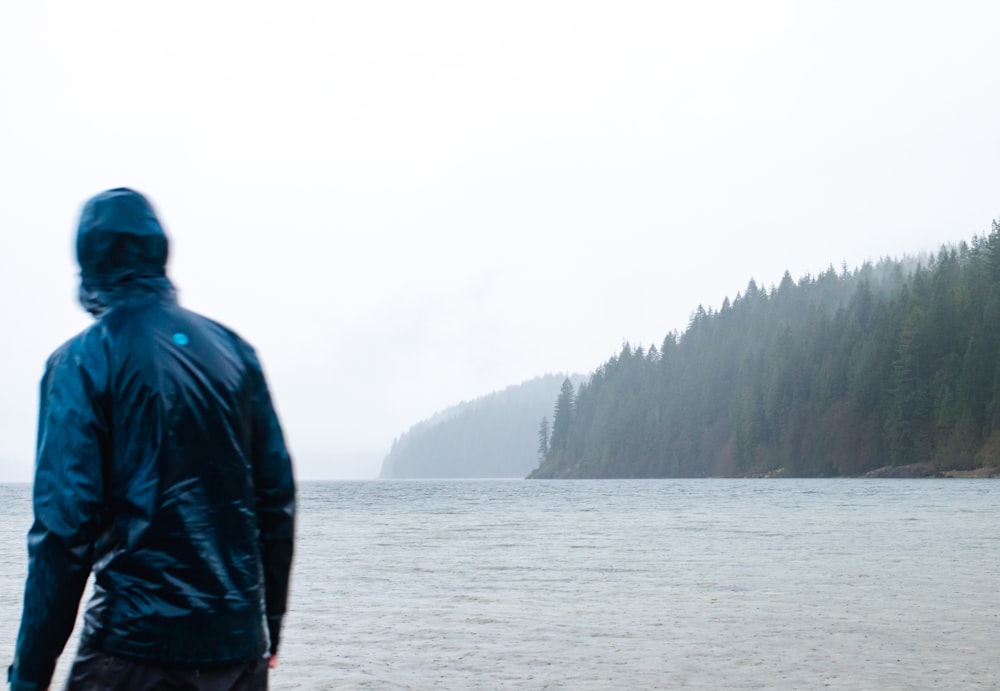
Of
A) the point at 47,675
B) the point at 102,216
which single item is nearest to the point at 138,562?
the point at 47,675

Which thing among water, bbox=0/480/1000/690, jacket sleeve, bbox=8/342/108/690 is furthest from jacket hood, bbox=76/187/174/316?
water, bbox=0/480/1000/690

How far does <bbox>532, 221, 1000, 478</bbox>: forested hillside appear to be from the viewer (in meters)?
108

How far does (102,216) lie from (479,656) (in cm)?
1184

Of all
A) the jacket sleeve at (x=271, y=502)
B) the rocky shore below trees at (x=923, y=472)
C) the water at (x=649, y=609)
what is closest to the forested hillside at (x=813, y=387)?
the rocky shore below trees at (x=923, y=472)

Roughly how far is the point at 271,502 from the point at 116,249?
976 millimetres

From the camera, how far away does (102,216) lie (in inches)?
132

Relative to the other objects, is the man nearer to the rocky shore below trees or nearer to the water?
the water

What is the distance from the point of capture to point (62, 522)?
3.03 m

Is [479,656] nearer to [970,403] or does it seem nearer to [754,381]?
[970,403]

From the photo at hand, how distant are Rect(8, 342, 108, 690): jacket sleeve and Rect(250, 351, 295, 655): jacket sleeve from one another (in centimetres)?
54

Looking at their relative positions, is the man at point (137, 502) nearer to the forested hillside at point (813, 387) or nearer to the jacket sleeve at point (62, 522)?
the jacket sleeve at point (62, 522)

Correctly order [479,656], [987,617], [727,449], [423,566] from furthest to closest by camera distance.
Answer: [727,449]
[423,566]
[987,617]
[479,656]

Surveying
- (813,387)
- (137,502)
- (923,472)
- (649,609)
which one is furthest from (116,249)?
(813,387)

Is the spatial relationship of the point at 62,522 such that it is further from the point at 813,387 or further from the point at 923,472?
the point at 813,387
